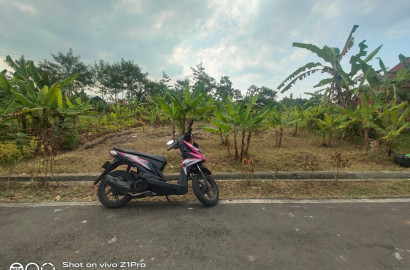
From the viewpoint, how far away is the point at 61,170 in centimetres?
435

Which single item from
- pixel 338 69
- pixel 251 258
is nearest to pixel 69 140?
pixel 251 258

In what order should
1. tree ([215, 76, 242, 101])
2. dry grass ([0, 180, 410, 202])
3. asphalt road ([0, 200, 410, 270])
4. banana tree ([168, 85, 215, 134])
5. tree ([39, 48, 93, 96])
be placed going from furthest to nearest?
tree ([215, 76, 242, 101])
tree ([39, 48, 93, 96])
banana tree ([168, 85, 215, 134])
dry grass ([0, 180, 410, 202])
asphalt road ([0, 200, 410, 270])

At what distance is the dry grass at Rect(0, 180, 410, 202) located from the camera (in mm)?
3346

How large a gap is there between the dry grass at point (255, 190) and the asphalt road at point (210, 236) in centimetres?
32

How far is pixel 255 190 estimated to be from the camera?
3.63 m

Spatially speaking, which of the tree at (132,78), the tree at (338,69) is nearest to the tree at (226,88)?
the tree at (132,78)

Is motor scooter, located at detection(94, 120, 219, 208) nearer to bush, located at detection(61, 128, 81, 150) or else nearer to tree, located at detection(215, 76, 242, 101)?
bush, located at detection(61, 128, 81, 150)

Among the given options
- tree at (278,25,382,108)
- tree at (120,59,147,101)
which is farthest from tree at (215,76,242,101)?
tree at (278,25,382,108)

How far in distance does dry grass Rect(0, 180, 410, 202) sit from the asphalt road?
1.05 ft

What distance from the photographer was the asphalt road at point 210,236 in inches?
74.5

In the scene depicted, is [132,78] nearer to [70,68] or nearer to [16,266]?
[70,68]

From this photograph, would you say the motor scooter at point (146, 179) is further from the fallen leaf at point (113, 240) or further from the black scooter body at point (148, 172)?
the fallen leaf at point (113, 240)

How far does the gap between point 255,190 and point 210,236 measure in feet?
5.16

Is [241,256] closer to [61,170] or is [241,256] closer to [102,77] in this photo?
[61,170]
